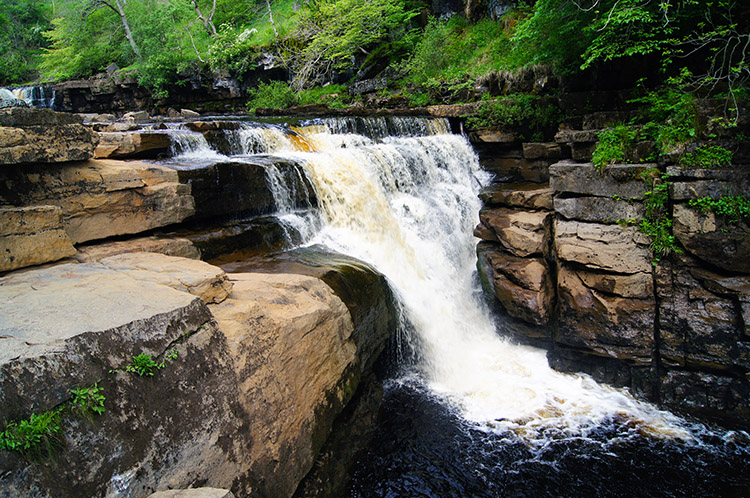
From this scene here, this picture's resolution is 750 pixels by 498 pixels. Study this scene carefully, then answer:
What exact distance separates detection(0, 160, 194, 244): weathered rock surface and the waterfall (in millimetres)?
1860

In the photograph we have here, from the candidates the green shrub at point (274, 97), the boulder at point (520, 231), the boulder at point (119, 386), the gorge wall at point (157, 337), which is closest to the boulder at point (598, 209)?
the boulder at point (520, 231)

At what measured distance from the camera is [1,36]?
78.8 ft

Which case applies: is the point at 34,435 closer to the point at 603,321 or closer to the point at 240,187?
the point at 240,187

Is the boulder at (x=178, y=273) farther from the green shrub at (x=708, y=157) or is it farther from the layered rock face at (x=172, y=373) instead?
the green shrub at (x=708, y=157)

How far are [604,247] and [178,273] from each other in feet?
19.8

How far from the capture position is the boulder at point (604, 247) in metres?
6.11

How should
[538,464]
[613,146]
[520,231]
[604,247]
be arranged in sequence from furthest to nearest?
[520,231]
[613,146]
[604,247]
[538,464]

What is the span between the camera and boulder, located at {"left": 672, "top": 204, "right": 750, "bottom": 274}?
17.9ft

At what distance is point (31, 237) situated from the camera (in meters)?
4.04

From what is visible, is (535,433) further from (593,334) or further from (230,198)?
(230,198)

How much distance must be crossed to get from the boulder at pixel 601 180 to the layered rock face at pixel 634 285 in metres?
0.01

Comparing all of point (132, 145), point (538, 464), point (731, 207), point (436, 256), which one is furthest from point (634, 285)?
point (132, 145)

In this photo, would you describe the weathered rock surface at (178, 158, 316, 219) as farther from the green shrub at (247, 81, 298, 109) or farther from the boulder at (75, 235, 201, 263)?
the green shrub at (247, 81, 298, 109)

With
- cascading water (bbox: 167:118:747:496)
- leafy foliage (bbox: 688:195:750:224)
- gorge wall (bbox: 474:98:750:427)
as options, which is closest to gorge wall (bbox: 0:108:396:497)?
cascading water (bbox: 167:118:747:496)
